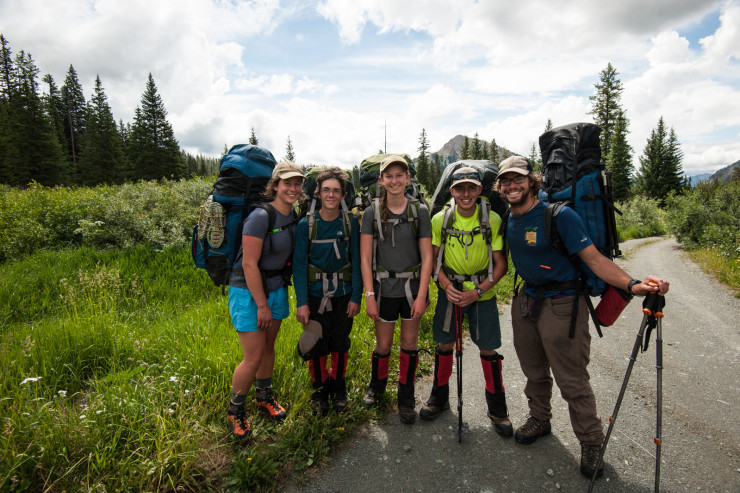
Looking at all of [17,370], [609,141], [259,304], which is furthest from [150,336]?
[609,141]

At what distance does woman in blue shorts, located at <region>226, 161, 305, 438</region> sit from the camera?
9.66ft

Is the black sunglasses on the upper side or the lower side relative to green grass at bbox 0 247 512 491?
upper

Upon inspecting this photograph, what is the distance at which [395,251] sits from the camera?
11.0ft

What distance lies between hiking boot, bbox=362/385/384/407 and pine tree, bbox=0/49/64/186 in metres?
47.3

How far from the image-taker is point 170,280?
25.6 feet

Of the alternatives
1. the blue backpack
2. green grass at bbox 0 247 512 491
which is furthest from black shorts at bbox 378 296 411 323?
the blue backpack

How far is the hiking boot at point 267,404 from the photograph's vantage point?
3.35 m

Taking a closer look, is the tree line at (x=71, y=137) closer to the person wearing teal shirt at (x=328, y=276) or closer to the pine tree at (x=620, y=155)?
the person wearing teal shirt at (x=328, y=276)

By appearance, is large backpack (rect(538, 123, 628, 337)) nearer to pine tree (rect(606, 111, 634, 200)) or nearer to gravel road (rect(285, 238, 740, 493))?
gravel road (rect(285, 238, 740, 493))

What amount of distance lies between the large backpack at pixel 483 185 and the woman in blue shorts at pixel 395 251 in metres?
0.46

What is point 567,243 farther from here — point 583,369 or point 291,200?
point 291,200

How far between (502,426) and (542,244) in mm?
1858

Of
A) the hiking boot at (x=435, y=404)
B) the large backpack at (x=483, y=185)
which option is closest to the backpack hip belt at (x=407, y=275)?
the large backpack at (x=483, y=185)

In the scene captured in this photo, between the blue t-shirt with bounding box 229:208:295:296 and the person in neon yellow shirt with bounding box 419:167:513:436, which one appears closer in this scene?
the blue t-shirt with bounding box 229:208:295:296
